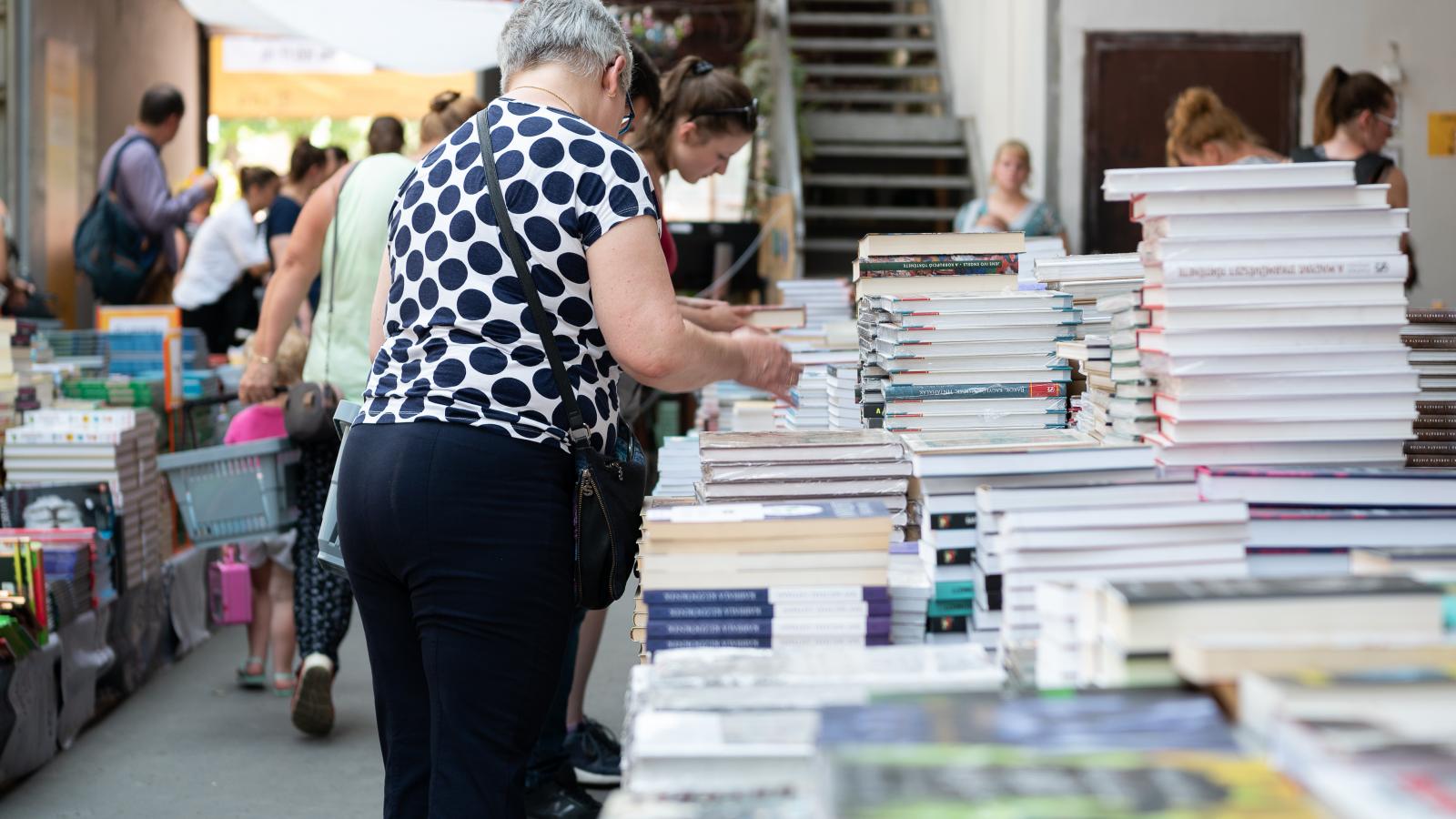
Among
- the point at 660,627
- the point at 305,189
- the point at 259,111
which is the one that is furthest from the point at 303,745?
the point at 259,111

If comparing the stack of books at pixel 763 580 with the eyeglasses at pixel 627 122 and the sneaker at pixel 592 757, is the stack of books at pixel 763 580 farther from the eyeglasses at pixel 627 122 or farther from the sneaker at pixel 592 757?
the sneaker at pixel 592 757

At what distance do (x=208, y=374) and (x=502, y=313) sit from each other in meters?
4.93

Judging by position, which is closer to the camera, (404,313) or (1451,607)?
(1451,607)

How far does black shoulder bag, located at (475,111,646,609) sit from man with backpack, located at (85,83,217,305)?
21.1 ft

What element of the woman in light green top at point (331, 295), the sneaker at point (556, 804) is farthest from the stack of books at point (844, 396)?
the woman in light green top at point (331, 295)

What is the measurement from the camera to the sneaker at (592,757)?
388cm

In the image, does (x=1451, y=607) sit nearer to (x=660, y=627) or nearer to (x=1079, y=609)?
(x=1079, y=609)

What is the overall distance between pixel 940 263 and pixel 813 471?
89 centimetres

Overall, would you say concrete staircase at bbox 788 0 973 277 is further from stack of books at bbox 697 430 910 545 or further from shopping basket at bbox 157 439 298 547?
stack of books at bbox 697 430 910 545

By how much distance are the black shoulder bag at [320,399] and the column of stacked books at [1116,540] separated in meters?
2.71

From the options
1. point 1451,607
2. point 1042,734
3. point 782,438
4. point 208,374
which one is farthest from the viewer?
point 208,374

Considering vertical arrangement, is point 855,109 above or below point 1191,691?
above

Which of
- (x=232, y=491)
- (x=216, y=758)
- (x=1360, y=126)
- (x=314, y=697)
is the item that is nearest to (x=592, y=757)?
(x=314, y=697)

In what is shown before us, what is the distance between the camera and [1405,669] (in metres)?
1.15
